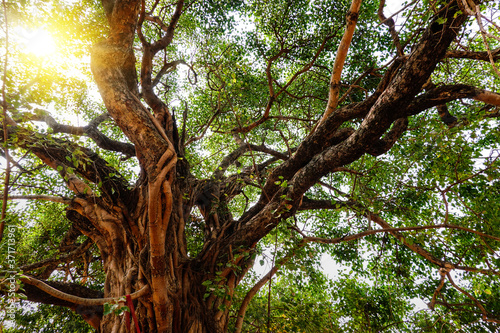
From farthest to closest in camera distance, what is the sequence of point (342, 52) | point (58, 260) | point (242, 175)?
point (242, 175)
point (58, 260)
point (342, 52)

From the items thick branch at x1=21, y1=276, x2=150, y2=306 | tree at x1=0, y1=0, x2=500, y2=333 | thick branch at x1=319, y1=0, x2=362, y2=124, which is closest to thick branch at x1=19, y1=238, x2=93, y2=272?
tree at x1=0, y1=0, x2=500, y2=333

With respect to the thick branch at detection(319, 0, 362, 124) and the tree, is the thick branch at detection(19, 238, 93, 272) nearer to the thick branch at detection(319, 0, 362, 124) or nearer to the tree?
the tree

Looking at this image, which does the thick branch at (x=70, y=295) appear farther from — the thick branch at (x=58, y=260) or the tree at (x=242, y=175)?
the thick branch at (x=58, y=260)

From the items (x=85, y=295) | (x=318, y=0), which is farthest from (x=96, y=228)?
(x=318, y=0)

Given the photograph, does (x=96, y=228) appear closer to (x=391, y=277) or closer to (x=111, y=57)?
(x=111, y=57)

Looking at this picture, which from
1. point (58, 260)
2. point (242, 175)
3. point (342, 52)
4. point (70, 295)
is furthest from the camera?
point (242, 175)

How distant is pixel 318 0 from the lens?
462 cm

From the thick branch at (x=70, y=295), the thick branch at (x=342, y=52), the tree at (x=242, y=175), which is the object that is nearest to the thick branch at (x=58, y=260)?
the tree at (x=242, y=175)

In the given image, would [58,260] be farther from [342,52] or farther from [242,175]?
[342,52]

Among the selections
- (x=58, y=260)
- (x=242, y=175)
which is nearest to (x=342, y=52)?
(x=242, y=175)

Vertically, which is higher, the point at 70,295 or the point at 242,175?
the point at 242,175

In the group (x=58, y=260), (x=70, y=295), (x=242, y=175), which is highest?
(x=242, y=175)

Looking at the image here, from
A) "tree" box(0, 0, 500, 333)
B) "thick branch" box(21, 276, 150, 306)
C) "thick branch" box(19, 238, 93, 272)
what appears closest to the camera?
"thick branch" box(21, 276, 150, 306)

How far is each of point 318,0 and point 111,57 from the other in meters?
4.09
